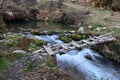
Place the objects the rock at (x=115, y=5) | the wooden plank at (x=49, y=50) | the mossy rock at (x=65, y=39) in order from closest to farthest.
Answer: the wooden plank at (x=49, y=50)
the mossy rock at (x=65, y=39)
the rock at (x=115, y=5)

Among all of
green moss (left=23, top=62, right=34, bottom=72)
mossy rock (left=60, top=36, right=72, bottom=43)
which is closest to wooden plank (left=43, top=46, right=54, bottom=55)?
green moss (left=23, top=62, right=34, bottom=72)

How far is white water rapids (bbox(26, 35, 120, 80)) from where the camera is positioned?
31.7 ft

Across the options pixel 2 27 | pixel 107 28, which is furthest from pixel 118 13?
pixel 2 27

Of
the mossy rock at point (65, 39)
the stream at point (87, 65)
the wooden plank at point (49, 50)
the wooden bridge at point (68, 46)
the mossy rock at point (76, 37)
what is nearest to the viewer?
the stream at point (87, 65)

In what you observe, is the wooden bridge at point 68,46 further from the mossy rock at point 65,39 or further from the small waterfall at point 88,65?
the mossy rock at point 65,39

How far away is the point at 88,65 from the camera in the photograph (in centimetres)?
1135

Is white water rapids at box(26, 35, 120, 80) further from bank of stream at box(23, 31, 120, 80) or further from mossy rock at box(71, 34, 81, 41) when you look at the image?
mossy rock at box(71, 34, 81, 41)

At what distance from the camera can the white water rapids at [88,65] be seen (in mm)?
9672

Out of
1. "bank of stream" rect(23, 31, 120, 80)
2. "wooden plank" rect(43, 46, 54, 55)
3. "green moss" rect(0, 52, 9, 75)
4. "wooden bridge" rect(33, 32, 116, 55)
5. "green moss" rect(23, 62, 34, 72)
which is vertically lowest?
"bank of stream" rect(23, 31, 120, 80)

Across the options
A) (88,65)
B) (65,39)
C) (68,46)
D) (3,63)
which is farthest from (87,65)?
(3,63)

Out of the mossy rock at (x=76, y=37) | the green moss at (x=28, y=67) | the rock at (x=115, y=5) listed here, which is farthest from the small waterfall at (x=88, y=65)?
the rock at (x=115, y=5)

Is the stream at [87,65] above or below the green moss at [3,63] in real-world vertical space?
below

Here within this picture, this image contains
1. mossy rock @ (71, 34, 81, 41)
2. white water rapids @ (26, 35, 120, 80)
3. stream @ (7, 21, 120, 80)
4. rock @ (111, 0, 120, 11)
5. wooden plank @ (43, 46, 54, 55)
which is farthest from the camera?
rock @ (111, 0, 120, 11)

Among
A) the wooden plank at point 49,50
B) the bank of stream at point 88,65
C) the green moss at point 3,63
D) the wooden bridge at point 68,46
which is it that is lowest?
the bank of stream at point 88,65
